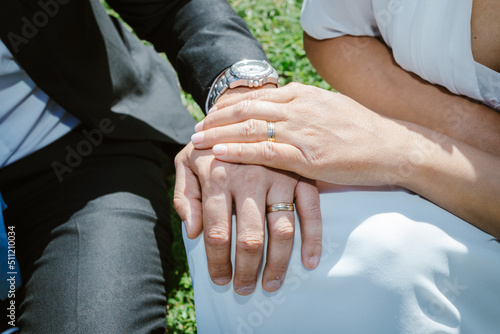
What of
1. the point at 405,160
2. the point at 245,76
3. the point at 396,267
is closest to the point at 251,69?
the point at 245,76

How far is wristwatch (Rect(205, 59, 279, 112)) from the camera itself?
153 cm

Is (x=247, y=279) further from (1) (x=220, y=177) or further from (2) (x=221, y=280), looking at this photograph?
(1) (x=220, y=177)

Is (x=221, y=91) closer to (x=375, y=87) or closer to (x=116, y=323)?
(x=375, y=87)

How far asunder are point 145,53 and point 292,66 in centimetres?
140

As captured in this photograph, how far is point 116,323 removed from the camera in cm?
144

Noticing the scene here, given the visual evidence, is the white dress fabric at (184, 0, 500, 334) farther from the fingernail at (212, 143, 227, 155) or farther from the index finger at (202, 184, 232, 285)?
the fingernail at (212, 143, 227, 155)

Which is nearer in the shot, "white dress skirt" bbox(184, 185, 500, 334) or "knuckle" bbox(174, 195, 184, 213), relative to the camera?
"white dress skirt" bbox(184, 185, 500, 334)

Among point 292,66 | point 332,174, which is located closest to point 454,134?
point 332,174

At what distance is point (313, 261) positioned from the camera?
118 cm

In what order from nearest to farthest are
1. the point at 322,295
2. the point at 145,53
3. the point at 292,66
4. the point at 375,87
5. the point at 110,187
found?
1. the point at 322,295
2. the point at 375,87
3. the point at 110,187
4. the point at 145,53
5. the point at 292,66

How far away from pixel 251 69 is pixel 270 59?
1843mm

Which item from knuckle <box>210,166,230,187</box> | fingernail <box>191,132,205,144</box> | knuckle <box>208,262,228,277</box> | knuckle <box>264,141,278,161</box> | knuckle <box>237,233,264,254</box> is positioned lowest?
knuckle <box>208,262,228,277</box>

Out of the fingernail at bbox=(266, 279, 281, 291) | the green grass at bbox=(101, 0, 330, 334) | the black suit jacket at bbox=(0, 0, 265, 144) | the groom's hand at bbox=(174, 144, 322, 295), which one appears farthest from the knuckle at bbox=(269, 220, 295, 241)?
the green grass at bbox=(101, 0, 330, 334)

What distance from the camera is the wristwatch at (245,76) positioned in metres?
1.53
